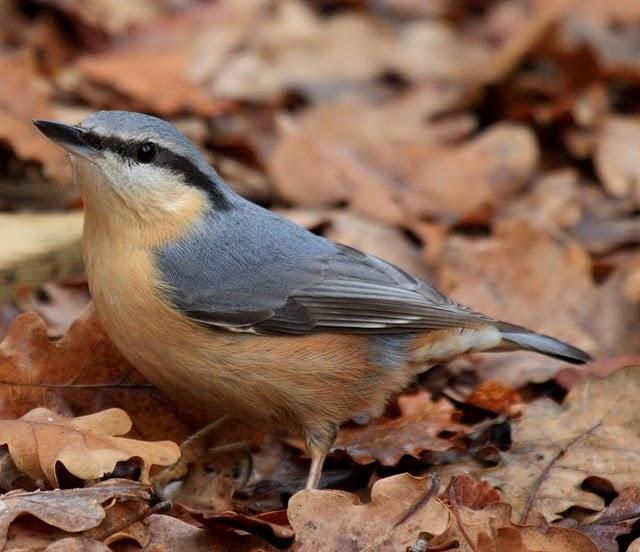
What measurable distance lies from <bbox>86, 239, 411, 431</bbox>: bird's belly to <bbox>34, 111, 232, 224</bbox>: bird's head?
22 centimetres

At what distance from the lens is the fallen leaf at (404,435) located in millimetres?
4508

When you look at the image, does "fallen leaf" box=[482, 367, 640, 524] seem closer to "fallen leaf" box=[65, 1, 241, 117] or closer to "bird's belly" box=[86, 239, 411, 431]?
"bird's belly" box=[86, 239, 411, 431]

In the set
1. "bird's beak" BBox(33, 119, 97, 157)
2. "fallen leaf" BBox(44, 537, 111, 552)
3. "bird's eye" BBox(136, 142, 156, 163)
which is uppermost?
"bird's beak" BBox(33, 119, 97, 157)

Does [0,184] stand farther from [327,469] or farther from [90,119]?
[327,469]

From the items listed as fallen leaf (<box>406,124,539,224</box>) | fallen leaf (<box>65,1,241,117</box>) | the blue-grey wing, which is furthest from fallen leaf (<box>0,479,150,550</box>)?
fallen leaf (<box>65,1,241,117</box>)

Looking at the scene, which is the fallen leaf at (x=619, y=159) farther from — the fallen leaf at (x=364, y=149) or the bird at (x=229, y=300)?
the bird at (x=229, y=300)

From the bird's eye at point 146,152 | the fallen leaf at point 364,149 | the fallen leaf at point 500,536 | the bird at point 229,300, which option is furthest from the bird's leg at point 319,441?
the fallen leaf at point 364,149

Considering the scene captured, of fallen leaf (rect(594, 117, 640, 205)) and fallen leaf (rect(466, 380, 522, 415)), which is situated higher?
fallen leaf (rect(594, 117, 640, 205))

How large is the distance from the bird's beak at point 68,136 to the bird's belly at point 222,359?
43cm

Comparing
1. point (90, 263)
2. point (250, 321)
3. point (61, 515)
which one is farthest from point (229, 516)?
point (90, 263)

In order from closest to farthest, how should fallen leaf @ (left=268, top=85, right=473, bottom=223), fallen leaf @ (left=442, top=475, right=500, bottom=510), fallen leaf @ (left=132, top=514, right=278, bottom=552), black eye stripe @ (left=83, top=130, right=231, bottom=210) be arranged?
fallen leaf @ (left=132, top=514, right=278, bottom=552)
fallen leaf @ (left=442, top=475, right=500, bottom=510)
black eye stripe @ (left=83, top=130, right=231, bottom=210)
fallen leaf @ (left=268, top=85, right=473, bottom=223)

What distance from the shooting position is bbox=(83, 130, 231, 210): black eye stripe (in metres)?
4.50

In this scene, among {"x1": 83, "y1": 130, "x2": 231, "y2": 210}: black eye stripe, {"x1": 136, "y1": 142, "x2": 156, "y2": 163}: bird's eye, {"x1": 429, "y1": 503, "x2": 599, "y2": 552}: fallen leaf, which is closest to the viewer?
{"x1": 429, "y1": 503, "x2": 599, "y2": 552}: fallen leaf

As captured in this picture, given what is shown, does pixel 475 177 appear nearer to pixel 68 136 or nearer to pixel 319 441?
pixel 319 441
